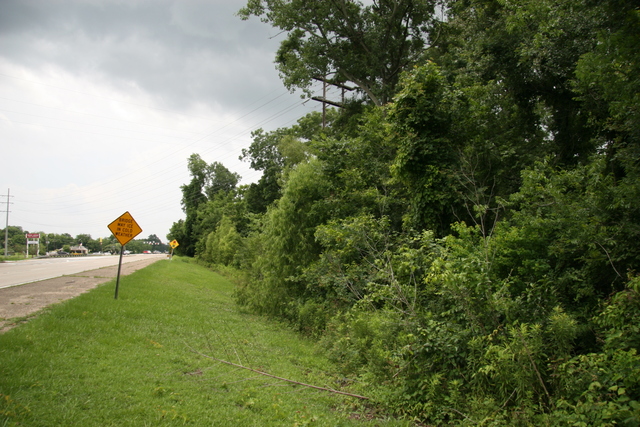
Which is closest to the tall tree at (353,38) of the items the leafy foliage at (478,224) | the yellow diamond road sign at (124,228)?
the leafy foliage at (478,224)

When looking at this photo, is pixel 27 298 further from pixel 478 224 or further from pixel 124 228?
pixel 478 224

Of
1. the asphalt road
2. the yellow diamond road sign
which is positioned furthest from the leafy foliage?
the asphalt road

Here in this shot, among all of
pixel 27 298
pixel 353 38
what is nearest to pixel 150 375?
pixel 27 298

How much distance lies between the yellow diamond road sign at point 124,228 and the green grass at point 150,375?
3.11 metres

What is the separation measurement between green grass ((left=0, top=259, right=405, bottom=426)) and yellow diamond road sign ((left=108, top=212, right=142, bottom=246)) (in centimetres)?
311

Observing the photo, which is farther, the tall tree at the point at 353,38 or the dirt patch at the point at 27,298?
A: the tall tree at the point at 353,38

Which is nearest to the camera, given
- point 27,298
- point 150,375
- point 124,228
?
point 150,375

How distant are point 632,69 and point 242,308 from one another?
1456 cm

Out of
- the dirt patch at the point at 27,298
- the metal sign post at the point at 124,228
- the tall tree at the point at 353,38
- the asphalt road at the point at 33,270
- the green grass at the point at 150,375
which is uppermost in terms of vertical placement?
the tall tree at the point at 353,38

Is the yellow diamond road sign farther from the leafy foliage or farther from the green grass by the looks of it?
the leafy foliage

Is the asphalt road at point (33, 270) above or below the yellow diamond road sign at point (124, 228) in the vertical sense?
below

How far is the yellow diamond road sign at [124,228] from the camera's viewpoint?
13.7 metres

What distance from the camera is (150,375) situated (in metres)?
6.52

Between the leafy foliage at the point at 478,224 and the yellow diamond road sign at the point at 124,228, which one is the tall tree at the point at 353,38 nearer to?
the leafy foliage at the point at 478,224
